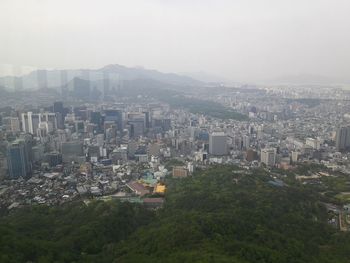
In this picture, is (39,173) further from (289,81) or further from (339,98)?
(289,81)

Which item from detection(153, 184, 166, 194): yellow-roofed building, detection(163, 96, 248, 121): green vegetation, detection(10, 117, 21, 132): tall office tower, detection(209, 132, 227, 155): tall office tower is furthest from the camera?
detection(163, 96, 248, 121): green vegetation

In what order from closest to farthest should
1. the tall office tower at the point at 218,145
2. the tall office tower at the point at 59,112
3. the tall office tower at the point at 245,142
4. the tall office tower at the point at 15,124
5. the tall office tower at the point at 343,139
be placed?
1. the tall office tower at the point at 15,124
2. the tall office tower at the point at 218,145
3. the tall office tower at the point at 343,139
4. the tall office tower at the point at 245,142
5. the tall office tower at the point at 59,112

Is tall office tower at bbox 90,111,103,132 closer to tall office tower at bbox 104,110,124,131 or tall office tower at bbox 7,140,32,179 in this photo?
tall office tower at bbox 104,110,124,131

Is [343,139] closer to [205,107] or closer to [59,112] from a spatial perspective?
[205,107]

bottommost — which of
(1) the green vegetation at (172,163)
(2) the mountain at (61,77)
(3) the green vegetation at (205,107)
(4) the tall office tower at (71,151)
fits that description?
(1) the green vegetation at (172,163)

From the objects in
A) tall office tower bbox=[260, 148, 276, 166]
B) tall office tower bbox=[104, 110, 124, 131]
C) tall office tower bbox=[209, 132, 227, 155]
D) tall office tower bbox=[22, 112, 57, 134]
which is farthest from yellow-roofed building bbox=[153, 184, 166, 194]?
tall office tower bbox=[104, 110, 124, 131]

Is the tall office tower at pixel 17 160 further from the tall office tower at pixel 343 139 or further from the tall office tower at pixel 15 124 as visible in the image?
the tall office tower at pixel 343 139

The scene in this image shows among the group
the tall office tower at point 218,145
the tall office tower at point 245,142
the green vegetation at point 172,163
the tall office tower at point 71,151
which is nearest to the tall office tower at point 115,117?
the tall office tower at point 71,151

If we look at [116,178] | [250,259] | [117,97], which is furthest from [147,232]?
[117,97]
